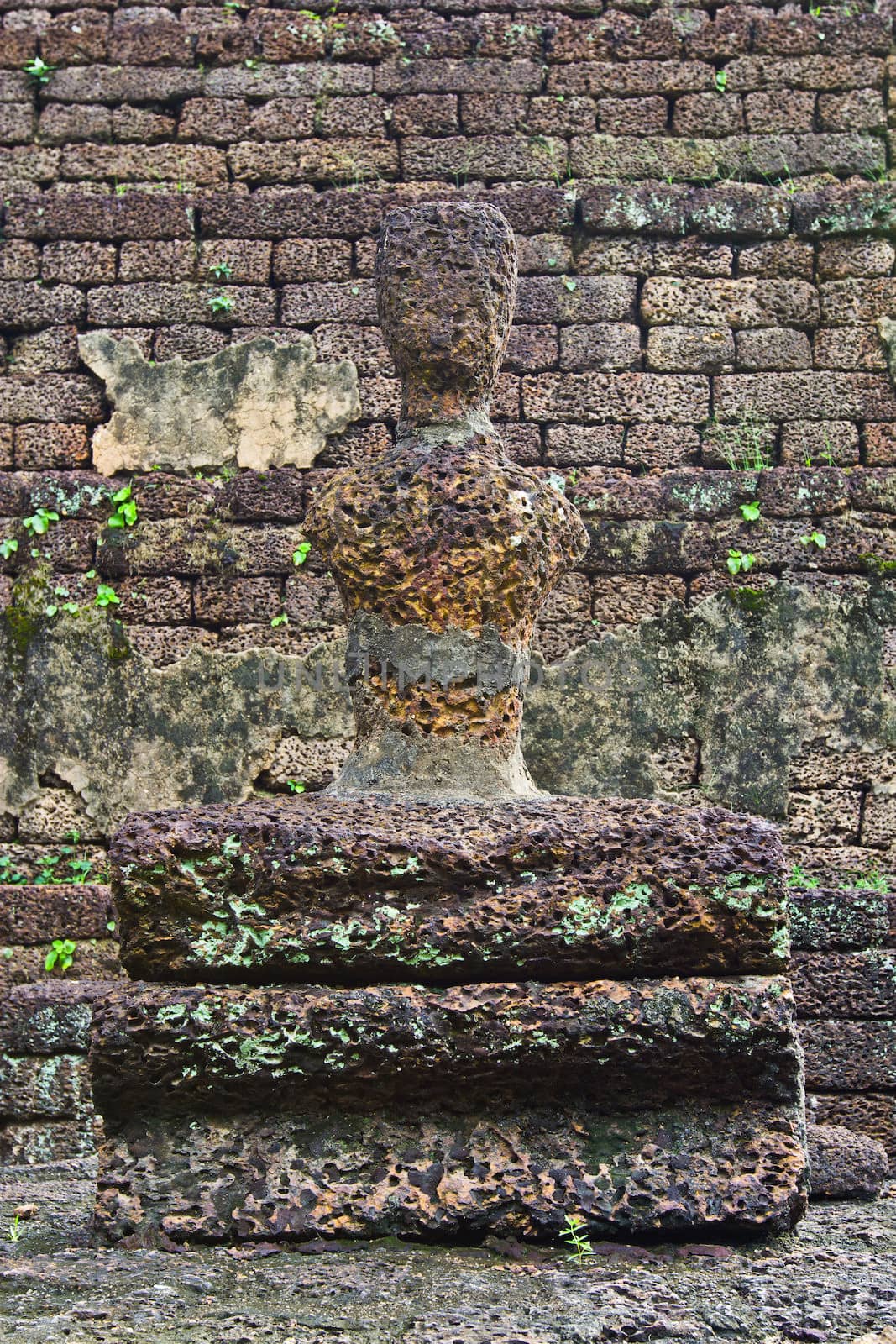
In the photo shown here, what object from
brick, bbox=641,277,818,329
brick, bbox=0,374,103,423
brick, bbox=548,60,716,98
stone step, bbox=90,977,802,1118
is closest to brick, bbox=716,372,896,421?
brick, bbox=641,277,818,329

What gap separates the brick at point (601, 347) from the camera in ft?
18.3

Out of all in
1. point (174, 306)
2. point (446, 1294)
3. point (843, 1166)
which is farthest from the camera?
point (174, 306)

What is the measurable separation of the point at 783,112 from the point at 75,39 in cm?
301

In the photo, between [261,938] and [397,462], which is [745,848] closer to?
[261,938]

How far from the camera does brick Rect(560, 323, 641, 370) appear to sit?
220 inches

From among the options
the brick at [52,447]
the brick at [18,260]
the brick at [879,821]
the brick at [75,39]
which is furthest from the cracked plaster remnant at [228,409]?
the brick at [879,821]

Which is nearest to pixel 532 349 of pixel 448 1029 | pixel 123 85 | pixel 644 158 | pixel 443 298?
pixel 644 158

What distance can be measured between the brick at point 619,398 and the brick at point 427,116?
45.9 inches

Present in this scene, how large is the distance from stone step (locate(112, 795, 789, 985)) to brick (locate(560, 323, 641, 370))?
3.59 m

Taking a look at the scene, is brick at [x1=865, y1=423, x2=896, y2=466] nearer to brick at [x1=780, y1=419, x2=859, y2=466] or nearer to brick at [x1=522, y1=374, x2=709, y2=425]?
brick at [x1=780, y1=419, x2=859, y2=466]

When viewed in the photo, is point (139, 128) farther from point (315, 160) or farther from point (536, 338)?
point (536, 338)

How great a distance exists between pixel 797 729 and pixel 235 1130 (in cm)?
339

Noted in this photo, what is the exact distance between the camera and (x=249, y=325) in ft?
18.6

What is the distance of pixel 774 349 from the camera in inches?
219
